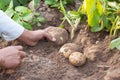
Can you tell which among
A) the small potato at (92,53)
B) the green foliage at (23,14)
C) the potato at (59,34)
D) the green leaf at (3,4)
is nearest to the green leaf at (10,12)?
the green foliage at (23,14)

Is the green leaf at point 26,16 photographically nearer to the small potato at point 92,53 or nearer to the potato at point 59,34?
the potato at point 59,34

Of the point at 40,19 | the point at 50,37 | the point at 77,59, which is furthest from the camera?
the point at 40,19

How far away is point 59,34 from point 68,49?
0.14 metres

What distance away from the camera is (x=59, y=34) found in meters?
2.15

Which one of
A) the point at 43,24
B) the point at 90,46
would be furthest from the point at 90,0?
the point at 43,24

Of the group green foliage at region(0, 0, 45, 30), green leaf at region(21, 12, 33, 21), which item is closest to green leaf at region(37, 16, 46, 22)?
green foliage at region(0, 0, 45, 30)

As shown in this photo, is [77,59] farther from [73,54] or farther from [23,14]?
[23,14]

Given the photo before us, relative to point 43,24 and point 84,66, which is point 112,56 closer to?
point 84,66

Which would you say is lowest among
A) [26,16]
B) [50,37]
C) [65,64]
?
[65,64]

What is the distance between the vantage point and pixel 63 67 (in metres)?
2.00

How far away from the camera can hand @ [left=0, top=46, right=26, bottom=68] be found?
1944 millimetres

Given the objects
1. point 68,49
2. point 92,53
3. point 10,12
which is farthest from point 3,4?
point 92,53

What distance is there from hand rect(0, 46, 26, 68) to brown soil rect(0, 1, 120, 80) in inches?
1.7

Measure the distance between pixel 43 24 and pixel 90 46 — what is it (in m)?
0.37
